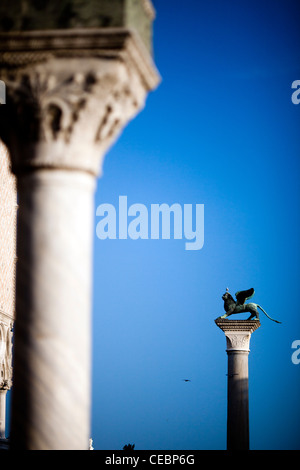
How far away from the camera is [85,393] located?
429 cm

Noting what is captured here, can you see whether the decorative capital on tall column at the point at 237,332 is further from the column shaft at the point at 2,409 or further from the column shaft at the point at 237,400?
the column shaft at the point at 2,409

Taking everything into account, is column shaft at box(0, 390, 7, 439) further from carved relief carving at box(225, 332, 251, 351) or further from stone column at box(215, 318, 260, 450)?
carved relief carving at box(225, 332, 251, 351)

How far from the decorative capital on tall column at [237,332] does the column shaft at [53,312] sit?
38.0 ft

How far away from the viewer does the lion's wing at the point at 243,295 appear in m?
17.4

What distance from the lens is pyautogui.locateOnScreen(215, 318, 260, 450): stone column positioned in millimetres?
15578

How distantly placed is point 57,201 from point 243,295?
13.5 m

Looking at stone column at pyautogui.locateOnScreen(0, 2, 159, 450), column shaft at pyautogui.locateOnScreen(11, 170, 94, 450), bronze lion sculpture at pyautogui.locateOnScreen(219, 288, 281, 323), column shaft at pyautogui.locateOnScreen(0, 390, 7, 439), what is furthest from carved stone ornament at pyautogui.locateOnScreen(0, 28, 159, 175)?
column shaft at pyautogui.locateOnScreen(0, 390, 7, 439)

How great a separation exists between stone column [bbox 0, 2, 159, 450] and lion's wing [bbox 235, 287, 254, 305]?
13.2m

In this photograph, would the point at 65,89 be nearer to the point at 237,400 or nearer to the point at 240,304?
the point at 237,400

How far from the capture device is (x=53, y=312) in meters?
4.23
